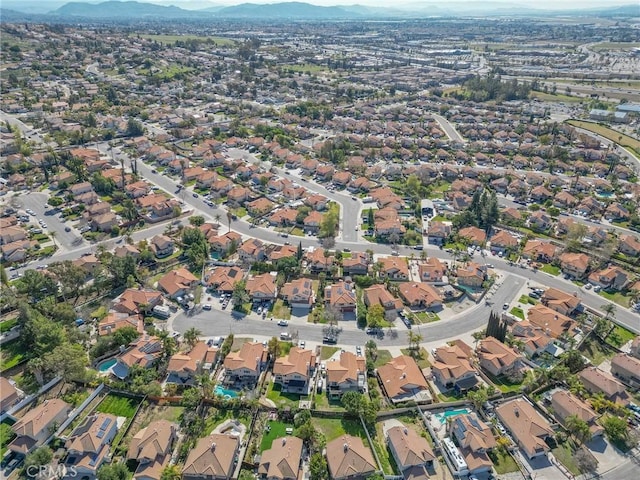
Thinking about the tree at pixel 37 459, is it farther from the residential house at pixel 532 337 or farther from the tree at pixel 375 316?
the residential house at pixel 532 337

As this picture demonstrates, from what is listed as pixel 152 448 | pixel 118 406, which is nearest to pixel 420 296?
pixel 152 448

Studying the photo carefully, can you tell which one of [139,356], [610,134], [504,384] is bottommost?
[504,384]

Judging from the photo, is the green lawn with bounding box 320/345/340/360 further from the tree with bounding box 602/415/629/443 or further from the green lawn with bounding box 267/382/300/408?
the tree with bounding box 602/415/629/443

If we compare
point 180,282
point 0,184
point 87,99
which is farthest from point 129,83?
point 180,282

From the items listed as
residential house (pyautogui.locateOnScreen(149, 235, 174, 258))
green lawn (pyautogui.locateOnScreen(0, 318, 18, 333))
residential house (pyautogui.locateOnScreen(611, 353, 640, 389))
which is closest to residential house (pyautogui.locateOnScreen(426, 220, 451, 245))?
residential house (pyautogui.locateOnScreen(611, 353, 640, 389))

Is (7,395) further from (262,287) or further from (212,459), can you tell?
(262,287)

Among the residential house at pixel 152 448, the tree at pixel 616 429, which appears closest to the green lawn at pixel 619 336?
the tree at pixel 616 429

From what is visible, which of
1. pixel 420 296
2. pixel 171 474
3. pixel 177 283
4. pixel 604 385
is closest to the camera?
pixel 171 474
